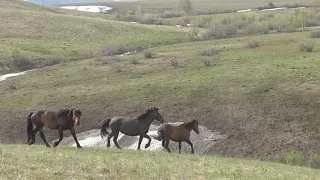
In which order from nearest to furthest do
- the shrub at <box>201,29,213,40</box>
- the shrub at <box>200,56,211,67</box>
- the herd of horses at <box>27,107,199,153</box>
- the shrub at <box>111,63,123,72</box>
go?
the herd of horses at <box>27,107,199,153</box>, the shrub at <box>200,56,211,67</box>, the shrub at <box>111,63,123,72</box>, the shrub at <box>201,29,213,40</box>

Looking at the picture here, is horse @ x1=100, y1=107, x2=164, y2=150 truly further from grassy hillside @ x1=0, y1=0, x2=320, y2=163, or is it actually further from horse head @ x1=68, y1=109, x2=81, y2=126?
grassy hillside @ x1=0, y1=0, x2=320, y2=163

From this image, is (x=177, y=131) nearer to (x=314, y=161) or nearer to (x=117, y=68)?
(x=314, y=161)

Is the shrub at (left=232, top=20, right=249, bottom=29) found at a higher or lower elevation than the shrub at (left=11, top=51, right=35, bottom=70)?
higher

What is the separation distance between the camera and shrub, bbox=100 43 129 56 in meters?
71.8

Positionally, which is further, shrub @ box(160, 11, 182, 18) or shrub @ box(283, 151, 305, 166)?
shrub @ box(160, 11, 182, 18)

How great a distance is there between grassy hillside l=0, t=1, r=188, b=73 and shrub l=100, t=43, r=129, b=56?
143cm

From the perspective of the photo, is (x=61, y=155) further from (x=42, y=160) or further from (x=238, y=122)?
(x=238, y=122)

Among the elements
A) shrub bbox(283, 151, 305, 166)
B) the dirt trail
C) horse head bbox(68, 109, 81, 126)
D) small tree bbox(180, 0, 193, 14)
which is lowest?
the dirt trail

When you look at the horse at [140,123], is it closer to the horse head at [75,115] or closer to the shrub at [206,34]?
the horse head at [75,115]

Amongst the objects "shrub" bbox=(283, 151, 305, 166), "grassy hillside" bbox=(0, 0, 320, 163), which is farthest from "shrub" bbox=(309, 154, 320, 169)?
"grassy hillside" bbox=(0, 0, 320, 163)

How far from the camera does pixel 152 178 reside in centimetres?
1283

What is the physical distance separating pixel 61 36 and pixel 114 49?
1853 centimetres

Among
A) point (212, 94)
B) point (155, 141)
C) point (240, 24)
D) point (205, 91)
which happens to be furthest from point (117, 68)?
point (240, 24)

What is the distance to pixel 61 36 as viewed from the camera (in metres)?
86.8
